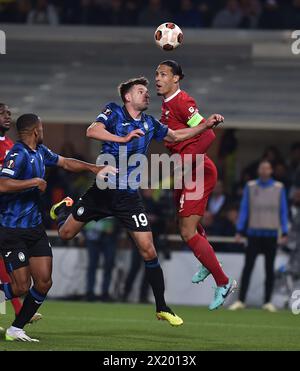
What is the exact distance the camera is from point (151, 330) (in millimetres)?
13500

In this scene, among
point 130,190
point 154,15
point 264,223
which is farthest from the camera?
point 154,15

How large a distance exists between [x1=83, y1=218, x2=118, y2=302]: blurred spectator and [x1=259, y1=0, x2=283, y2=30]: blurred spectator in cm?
524

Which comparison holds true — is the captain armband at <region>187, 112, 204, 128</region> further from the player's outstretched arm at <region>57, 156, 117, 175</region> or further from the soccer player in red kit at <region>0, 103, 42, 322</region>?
the soccer player in red kit at <region>0, 103, 42, 322</region>

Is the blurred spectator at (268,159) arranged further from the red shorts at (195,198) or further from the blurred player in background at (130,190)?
the blurred player in background at (130,190)

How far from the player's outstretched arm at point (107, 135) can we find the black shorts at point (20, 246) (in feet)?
3.82

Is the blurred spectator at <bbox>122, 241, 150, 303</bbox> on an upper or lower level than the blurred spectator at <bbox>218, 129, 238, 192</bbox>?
lower

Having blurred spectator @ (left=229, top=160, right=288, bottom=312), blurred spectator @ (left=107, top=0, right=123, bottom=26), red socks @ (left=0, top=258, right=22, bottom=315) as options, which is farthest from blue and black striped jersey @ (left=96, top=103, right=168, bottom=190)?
blurred spectator @ (left=107, top=0, right=123, bottom=26)

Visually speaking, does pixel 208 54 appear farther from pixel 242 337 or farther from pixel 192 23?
pixel 242 337

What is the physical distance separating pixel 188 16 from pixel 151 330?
35.8ft

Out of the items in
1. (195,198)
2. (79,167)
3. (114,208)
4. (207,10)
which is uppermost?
(207,10)

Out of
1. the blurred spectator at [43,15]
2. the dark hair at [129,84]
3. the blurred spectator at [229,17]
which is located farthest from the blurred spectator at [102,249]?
the dark hair at [129,84]

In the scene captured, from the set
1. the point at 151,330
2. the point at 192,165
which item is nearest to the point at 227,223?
the point at 151,330

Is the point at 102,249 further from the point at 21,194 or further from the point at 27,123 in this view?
the point at 27,123

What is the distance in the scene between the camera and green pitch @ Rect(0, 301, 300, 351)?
11.5 meters
